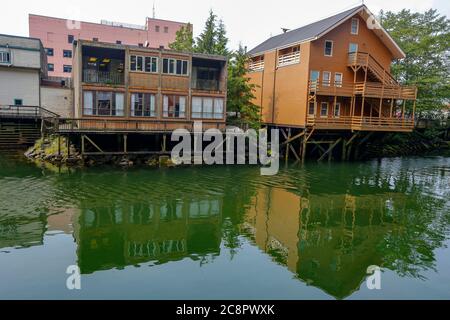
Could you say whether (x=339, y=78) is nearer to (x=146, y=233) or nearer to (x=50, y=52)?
(x=146, y=233)

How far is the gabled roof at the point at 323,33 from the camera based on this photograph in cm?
3184

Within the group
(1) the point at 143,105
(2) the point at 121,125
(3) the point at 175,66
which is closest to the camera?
(2) the point at 121,125

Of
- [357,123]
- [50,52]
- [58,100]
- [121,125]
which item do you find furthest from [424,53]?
[50,52]

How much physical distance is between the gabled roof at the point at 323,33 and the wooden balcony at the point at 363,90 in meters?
4.06

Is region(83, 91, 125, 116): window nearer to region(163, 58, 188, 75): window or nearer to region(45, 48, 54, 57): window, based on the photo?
region(163, 58, 188, 75): window

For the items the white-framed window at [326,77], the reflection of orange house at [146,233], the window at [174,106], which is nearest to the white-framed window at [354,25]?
the white-framed window at [326,77]

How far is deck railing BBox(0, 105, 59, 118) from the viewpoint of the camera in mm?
33562

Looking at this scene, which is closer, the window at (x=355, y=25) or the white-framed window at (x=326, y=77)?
the white-framed window at (x=326, y=77)

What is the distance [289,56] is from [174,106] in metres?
12.3

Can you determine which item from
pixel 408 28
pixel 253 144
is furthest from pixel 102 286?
pixel 408 28

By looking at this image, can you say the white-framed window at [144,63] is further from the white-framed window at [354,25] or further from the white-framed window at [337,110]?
the white-framed window at [354,25]

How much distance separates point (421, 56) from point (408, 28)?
3603 mm

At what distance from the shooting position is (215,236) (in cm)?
1454
